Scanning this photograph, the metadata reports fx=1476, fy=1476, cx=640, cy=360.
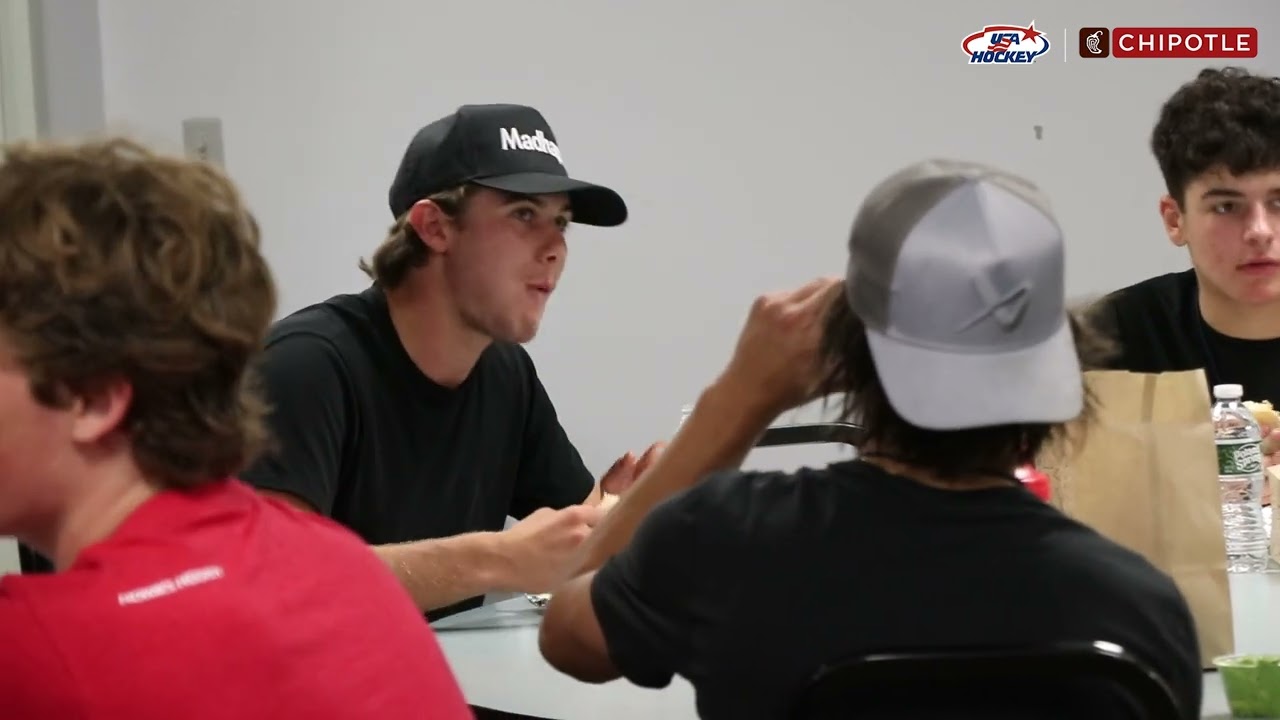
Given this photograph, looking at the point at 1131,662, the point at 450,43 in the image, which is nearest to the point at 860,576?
the point at 1131,662

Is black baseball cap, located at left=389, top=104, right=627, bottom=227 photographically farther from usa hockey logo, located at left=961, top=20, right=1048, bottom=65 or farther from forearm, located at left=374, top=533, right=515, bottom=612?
usa hockey logo, located at left=961, top=20, right=1048, bottom=65

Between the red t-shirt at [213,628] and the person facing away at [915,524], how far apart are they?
0.63ft

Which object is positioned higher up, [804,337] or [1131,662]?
[804,337]

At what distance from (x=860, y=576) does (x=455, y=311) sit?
117 centimetres

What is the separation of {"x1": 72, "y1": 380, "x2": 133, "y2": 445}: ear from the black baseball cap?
1113 mm

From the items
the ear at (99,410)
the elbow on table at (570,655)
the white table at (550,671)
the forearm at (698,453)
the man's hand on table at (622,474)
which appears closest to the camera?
the ear at (99,410)

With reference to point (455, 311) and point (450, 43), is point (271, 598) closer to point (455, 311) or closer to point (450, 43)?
point (455, 311)

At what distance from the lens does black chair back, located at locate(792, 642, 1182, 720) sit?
3.01 feet

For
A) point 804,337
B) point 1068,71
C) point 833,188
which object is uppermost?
point 1068,71

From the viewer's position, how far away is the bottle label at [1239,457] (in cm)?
202

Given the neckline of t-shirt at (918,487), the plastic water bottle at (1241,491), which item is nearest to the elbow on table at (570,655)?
the neckline of t-shirt at (918,487)

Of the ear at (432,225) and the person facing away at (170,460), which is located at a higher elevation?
the ear at (432,225)

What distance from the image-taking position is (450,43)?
3137 millimetres

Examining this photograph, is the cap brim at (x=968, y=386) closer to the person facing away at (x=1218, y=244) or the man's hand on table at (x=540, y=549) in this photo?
the man's hand on table at (x=540, y=549)
